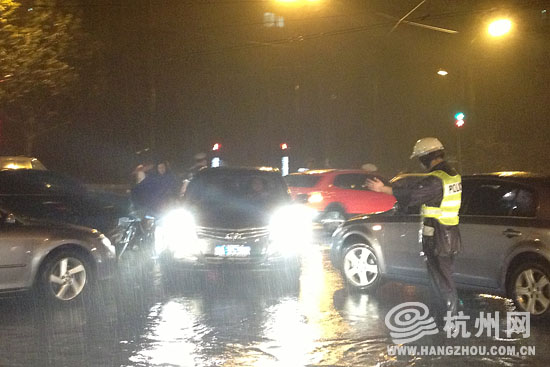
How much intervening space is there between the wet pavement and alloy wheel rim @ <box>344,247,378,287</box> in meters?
0.20

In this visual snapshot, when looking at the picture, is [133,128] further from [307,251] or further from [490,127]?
[307,251]

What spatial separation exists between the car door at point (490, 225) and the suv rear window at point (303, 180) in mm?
9925

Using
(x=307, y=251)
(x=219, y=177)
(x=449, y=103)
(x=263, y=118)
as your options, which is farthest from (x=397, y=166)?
(x=219, y=177)

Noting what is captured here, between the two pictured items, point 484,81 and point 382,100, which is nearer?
point 484,81

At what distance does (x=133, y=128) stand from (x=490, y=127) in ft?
54.7

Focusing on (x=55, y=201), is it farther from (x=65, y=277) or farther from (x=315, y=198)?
(x=315, y=198)

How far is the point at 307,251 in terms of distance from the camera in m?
14.7

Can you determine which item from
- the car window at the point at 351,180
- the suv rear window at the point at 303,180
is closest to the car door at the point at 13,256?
the suv rear window at the point at 303,180

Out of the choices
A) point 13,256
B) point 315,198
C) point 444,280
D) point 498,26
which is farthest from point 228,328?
point 498,26

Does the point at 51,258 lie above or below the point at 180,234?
below

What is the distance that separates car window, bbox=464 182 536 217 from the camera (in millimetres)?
8047

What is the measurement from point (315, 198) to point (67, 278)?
10055mm

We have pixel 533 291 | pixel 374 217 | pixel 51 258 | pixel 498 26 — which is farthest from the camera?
pixel 498 26

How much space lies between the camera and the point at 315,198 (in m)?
18.3
